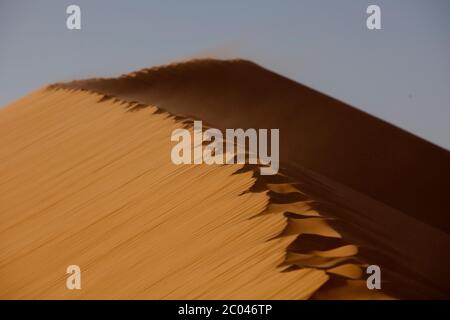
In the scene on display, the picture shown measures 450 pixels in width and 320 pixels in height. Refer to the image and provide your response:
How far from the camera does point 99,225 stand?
774cm

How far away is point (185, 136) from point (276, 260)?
186 inches

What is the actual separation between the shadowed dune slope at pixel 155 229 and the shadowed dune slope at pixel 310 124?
4613mm

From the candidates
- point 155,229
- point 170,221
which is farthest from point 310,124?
point 155,229

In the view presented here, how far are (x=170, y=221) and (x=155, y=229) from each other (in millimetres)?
174

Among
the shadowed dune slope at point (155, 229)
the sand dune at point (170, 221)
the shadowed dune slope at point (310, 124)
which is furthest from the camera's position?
the shadowed dune slope at point (310, 124)

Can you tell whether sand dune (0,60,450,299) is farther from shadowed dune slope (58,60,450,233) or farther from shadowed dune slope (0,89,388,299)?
shadowed dune slope (58,60,450,233)

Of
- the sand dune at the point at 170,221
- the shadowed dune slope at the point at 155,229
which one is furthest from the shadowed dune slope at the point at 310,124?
the shadowed dune slope at the point at 155,229

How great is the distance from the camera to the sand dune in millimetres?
5594

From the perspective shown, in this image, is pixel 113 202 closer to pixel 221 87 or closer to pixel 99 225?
pixel 99 225

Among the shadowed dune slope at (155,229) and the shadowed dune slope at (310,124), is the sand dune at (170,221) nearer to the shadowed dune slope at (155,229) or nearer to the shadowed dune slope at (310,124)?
the shadowed dune slope at (155,229)

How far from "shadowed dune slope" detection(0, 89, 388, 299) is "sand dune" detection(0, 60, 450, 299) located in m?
0.02

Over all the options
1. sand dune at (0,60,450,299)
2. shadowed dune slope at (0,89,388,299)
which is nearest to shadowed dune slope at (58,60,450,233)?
sand dune at (0,60,450,299)

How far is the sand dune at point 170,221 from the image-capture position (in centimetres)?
559
